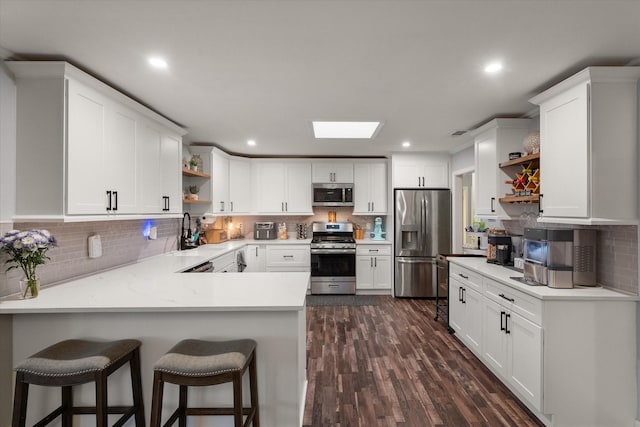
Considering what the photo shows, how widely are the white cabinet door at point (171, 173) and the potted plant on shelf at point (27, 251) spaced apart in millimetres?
1340

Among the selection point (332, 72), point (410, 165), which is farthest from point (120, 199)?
point (410, 165)

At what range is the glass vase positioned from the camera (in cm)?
195

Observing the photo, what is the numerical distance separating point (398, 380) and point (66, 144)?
3060 mm

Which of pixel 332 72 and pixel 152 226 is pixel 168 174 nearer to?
pixel 152 226

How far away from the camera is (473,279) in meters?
3.25

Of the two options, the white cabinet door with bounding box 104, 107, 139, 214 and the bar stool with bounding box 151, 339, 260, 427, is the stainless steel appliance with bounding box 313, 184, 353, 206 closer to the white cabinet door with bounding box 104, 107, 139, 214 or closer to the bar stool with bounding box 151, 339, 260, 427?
the white cabinet door with bounding box 104, 107, 139, 214

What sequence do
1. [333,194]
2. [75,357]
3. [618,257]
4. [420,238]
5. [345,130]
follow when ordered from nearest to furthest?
1. [75,357]
2. [618,257]
3. [345,130]
4. [420,238]
5. [333,194]

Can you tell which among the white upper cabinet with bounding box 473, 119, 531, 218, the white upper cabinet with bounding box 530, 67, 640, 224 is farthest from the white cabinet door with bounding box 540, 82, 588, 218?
the white upper cabinet with bounding box 473, 119, 531, 218

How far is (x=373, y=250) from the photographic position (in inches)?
218

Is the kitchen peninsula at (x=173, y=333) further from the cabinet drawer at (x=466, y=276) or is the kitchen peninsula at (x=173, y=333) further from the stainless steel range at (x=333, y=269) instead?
the stainless steel range at (x=333, y=269)

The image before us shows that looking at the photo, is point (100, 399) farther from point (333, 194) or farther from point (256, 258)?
Result: point (333, 194)

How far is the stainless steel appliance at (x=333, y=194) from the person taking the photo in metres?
5.70

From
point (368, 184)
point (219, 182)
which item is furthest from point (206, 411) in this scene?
point (368, 184)

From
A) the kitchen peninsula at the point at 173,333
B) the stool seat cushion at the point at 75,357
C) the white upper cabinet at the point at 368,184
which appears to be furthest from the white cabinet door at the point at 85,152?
the white upper cabinet at the point at 368,184
